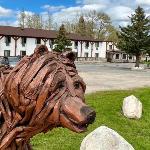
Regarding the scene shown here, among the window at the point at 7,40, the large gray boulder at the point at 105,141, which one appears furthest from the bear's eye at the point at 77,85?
the window at the point at 7,40

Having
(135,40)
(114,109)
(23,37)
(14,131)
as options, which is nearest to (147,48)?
(135,40)

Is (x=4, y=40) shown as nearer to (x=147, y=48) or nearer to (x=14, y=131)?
(x=147, y=48)

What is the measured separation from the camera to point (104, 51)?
79.4m

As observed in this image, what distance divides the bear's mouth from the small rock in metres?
11.8

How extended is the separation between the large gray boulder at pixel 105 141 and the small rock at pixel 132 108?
5668 millimetres

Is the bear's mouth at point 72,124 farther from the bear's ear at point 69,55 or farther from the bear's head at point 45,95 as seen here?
the bear's ear at point 69,55

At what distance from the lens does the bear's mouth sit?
161 cm

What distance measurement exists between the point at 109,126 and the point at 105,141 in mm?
4161

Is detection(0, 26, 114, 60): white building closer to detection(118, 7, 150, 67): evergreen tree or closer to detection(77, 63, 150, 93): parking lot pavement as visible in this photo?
detection(118, 7, 150, 67): evergreen tree

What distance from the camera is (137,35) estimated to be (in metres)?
48.7

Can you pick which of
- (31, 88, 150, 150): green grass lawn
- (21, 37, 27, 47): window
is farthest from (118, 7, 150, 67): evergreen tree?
(31, 88, 150, 150): green grass lawn

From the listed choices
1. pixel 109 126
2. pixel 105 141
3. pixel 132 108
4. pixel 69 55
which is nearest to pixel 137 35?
pixel 132 108

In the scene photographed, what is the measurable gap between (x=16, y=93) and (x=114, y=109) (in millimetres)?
12363

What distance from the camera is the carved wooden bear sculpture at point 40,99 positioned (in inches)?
64.1
